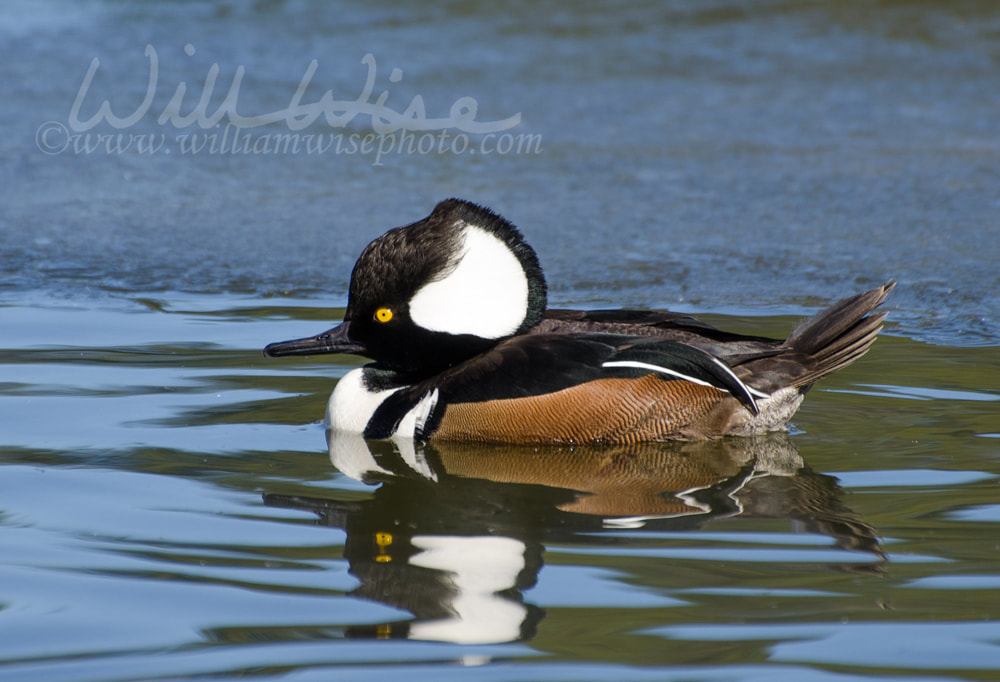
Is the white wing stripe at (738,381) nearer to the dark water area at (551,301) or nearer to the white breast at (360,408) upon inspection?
the dark water area at (551,301)

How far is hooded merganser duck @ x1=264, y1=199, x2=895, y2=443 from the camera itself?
498 centimetres

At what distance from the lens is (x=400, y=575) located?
3502mm

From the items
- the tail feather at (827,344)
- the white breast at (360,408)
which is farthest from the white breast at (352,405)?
the tail feather at (827,344)

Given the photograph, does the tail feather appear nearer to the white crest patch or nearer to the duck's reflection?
the duck's reflection

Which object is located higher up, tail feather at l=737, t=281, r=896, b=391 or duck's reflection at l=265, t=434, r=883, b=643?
tail feather at l=737, t=281, r=896, b=391

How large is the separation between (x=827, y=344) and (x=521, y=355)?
119 cm

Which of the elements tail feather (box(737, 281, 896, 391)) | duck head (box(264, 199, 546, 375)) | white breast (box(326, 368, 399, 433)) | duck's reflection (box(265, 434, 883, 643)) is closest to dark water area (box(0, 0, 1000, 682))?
duck's reflection (box(265, 434, 883, 643))

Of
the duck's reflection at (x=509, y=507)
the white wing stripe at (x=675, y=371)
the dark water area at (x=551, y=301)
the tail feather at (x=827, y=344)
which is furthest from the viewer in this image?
the tail feather at (x=827, y=344)

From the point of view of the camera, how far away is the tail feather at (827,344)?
5105 mm

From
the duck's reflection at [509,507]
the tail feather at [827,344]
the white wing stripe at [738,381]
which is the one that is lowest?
the duck's reflection at [509,507]

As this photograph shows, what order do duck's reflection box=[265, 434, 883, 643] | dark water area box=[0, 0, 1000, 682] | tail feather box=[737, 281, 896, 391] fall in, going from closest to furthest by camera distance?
1. dark water area box=[0, 0, 1000, 682]
2. duck's reflection box=[265, 434, 883, 643]
3. tail feather box=[737, 281, 896, 391]

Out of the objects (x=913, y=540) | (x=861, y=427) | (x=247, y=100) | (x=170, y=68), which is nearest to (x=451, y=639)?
(x=913, y=540)

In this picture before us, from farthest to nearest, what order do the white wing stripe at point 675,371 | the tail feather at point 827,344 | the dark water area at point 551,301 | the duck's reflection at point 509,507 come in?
the tail feather at point 827,344, the white wing stripe at point 675,371, the duck's reflection at point 509,507, the dark water area at point 551,301

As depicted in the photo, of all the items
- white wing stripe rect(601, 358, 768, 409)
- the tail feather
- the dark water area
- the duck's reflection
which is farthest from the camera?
the tail feather
